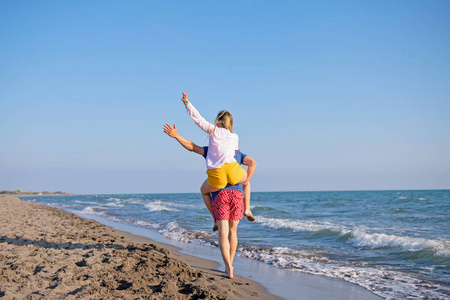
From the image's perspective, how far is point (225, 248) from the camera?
4.14 metres

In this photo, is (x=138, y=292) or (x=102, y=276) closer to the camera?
(x=138, y=292)

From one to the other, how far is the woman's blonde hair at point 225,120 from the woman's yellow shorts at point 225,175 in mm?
463

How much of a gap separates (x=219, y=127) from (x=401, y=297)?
9.88 ft

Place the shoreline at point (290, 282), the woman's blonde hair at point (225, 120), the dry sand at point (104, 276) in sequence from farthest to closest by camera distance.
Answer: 1. the woman's blonde hair at point (225, 120)
2. the shoreline at point (290, 282)
3. the dry sand at point (104, 276)

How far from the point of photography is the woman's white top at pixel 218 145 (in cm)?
400

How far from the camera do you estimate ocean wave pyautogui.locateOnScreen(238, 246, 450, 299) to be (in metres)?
4.30

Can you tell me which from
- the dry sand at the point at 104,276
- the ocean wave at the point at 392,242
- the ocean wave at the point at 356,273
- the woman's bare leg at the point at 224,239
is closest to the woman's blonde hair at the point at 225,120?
the woman's bare leg at the point at 224,239

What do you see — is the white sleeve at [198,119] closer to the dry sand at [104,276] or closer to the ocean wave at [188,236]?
the dry sand at [104,276]

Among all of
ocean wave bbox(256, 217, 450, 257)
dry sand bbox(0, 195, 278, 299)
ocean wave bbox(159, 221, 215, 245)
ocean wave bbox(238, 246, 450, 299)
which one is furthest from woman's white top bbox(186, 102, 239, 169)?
ocean wave bbox(256, 217, 450, 257)

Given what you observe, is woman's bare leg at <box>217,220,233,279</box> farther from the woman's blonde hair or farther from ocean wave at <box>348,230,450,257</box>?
ocean wave at <box>348,230,450,257</box>

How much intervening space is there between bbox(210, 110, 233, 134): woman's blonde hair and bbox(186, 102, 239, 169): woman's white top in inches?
2.9

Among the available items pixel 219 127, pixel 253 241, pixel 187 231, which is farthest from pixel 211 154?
pixel 187 231

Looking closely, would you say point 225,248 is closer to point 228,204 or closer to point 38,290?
point 228,204

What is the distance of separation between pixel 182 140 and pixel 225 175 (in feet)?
2.19
